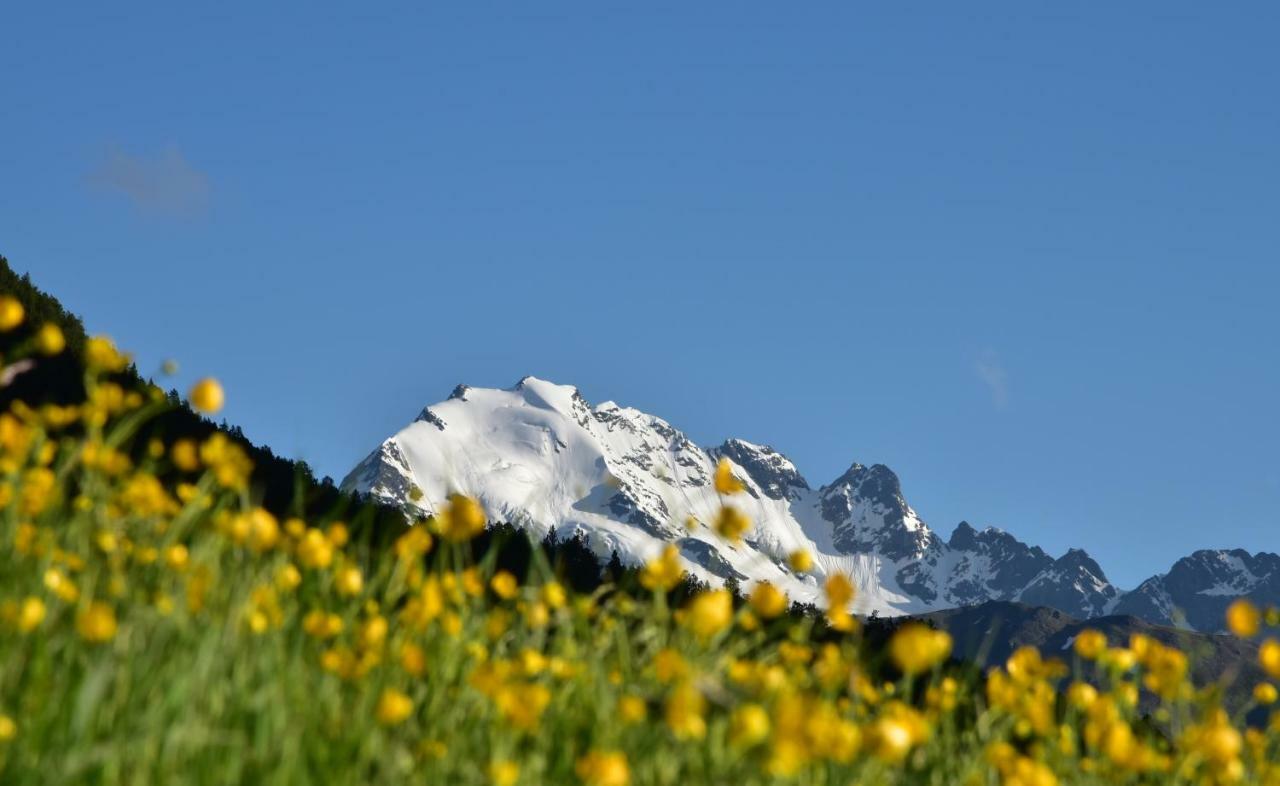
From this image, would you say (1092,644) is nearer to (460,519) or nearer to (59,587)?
(460,519)

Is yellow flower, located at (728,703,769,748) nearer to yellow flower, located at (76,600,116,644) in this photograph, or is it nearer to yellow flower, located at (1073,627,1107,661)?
yellow flower, located at (76,600,116,644)

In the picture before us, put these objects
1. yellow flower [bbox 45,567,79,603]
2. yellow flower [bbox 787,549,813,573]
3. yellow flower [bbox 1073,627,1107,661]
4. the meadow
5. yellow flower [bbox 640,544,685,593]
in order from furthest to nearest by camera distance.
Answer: yellow flower [bbox 1073,627,1107,661] < yellow flower [bbox 640,544,685,593] < yellow flower [bbox 787,549,813,573] < yellow flower [bbox 45,567,79,603] < the meadow

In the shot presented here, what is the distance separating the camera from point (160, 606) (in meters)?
3.48

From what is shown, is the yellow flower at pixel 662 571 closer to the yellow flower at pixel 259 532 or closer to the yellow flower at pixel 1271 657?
the yellow flower at pixel 259 532

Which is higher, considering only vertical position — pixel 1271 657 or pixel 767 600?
pixel 767 600

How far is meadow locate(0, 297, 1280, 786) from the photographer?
290 cm

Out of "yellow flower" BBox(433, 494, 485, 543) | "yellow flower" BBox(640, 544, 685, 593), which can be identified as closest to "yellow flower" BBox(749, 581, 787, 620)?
"yellow flower" BBox(640, 544, 685, 593)

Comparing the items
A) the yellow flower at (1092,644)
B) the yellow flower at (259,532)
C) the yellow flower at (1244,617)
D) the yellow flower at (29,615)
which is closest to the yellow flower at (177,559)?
the yellow flower at (259,532)

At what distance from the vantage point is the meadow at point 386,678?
2.90 metres

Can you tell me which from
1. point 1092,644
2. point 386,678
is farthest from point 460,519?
point 1092,644

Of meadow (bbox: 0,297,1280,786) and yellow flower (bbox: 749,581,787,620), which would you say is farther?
yellow flower (bbox: 749,581,787,620)

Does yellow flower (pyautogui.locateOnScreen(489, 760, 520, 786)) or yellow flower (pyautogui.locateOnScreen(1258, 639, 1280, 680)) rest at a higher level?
yellow flower (pyautogui.locateOnScreen(1258, 639, 1280, 680))

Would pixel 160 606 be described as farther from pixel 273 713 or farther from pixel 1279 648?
pixel 1279 648

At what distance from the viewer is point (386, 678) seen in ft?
12.2
